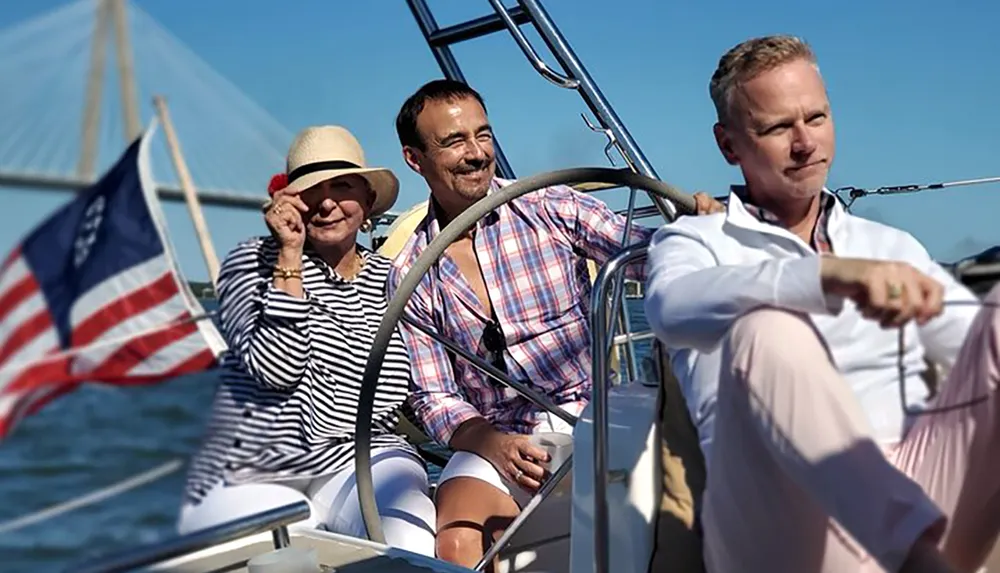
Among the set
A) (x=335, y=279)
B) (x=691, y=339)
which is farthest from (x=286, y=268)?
(x=691, y=339)

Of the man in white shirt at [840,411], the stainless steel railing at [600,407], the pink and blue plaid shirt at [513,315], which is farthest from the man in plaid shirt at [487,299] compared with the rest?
Answer: the man in white shirt at [840,411]

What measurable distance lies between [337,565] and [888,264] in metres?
1.14

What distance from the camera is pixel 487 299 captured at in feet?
8.05

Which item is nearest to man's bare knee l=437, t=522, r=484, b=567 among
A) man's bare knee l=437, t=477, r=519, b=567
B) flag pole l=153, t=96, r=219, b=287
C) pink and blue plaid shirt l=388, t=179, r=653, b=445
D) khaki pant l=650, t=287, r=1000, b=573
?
man's bare knee l=437, t=477, r=519, b=567

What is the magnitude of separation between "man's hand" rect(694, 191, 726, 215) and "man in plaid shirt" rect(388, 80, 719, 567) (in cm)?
45

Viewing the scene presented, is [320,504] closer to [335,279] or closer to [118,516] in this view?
[335,279]

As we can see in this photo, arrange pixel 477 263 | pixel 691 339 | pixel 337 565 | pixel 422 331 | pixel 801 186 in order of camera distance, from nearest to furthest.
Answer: pixel 691 339, pixel 801 186, pixel 337 565, pixel 422 331, pixel 477 263

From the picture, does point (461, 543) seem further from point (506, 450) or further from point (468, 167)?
point (468, 167)

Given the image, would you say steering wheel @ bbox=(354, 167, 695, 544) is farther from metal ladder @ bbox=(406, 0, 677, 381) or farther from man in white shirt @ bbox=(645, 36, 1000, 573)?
man in white shirt @ bbox=(645, 36, 1000, 573)

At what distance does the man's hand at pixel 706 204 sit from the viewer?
1.98 m

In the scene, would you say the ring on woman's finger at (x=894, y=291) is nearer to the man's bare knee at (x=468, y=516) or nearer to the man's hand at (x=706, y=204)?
the man's hand at (x=706, y=204)

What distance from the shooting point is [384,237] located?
3.38 metres

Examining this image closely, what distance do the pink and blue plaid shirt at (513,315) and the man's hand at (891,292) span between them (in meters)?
1.26

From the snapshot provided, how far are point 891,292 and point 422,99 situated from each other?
62.4 inches
